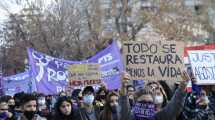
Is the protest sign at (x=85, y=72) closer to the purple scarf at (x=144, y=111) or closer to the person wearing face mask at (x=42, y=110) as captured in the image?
the person wearing face mask at (x=42, y=110)

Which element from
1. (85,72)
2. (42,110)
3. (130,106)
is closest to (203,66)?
(85,72)

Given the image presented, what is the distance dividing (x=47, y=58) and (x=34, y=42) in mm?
20112

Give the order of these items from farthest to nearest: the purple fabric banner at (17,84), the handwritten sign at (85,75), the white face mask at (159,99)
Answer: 1. the purple fabric banner at (17,84)
2. the handwritten sign at (85,75)
3. the white face mask at (159,99)

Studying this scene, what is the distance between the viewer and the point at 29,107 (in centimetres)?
661

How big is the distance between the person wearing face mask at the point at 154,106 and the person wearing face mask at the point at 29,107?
1.05 meters

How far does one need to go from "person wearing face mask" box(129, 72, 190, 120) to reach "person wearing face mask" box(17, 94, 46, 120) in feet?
3.45

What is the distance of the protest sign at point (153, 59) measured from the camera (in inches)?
303

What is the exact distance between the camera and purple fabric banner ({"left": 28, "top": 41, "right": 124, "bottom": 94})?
12456 millimetres

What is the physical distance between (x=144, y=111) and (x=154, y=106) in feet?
0.43

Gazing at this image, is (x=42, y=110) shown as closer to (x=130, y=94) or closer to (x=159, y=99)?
(x=130, y=94)

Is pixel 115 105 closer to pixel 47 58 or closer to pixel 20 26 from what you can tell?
pixel 47 58

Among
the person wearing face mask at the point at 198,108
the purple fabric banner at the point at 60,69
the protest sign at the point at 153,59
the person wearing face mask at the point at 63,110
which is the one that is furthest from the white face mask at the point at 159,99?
the purple fabric banner at the point at 60,69

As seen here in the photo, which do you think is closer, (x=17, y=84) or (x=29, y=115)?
(x=29, y=115)

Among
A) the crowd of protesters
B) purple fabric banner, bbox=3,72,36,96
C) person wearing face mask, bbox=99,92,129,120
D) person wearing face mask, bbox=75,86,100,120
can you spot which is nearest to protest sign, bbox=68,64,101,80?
the crowd of protesters
